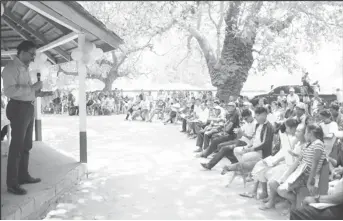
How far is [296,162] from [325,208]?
90 cm

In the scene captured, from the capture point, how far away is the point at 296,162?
397cm

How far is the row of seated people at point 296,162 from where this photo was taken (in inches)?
128

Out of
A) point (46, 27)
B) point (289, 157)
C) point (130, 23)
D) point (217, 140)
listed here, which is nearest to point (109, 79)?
point (130, 23)

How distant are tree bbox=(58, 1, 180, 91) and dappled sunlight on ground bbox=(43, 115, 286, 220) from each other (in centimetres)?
250

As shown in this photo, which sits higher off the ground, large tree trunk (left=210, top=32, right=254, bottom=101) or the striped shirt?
large tree trunk (left=210, top=32, right=254, bottom=101)

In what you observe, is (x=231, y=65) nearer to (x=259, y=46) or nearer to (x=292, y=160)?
(x=259, y=46)

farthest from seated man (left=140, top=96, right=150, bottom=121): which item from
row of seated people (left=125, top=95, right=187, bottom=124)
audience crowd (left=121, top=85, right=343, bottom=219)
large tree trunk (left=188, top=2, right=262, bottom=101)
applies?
audience crowd (left=121, top=85, right=343, bottom=219)

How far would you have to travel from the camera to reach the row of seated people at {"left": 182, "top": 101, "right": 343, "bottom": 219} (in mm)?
3264

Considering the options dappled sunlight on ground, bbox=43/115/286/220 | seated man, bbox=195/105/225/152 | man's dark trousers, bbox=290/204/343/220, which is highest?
seated man, bbox=195/105/225/152

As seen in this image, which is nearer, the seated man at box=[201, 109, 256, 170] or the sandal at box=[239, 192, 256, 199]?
the sandal at box=[239, 192, 256, 199]

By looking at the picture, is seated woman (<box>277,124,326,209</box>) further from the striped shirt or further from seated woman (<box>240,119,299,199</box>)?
seated woman (<box>240,119,299,199</box>)

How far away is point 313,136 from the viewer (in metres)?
3.71

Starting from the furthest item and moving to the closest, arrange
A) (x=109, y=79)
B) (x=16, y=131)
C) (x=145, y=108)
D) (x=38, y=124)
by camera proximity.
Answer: (x=109, y=79) → (x=145, y=108) → (x=38, y=124) → (x=16, y=131)

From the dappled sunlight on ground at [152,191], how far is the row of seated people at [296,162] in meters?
0.36
